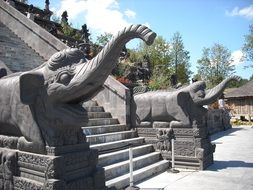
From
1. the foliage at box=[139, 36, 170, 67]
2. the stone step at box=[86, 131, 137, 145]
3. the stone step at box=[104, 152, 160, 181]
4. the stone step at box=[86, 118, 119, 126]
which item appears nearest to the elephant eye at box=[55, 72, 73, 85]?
the stone step at box=[104, 152, 160, 181]

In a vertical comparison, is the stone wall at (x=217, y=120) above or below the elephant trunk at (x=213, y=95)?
below

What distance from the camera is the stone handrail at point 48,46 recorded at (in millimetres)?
10164

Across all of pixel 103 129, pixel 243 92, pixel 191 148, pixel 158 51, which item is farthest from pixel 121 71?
pixel 158 51

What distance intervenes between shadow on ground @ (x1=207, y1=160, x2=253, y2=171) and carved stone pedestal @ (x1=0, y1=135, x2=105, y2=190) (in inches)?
199

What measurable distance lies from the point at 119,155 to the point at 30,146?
11.3 feet

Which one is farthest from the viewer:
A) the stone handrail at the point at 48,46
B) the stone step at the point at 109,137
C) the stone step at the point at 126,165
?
the stone handrail at the point at 48,46

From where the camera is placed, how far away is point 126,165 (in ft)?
24.0

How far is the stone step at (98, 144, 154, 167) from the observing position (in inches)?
277

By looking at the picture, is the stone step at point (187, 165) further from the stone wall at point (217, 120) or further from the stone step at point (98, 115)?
the stone wall at point (217, 120)

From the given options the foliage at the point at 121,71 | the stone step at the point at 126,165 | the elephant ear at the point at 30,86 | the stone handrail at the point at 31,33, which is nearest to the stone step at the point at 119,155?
the stone step at the point at 126,165

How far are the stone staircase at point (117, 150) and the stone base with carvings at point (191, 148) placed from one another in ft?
1.23

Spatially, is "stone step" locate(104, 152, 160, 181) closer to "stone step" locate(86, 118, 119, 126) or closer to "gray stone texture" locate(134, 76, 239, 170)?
"gray stone texture" locate(134, 76, 239, 170)

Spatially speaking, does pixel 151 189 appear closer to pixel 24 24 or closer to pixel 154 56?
pixel 24 24

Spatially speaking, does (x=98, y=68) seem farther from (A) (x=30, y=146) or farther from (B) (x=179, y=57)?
(B) (x=179, y=57)
